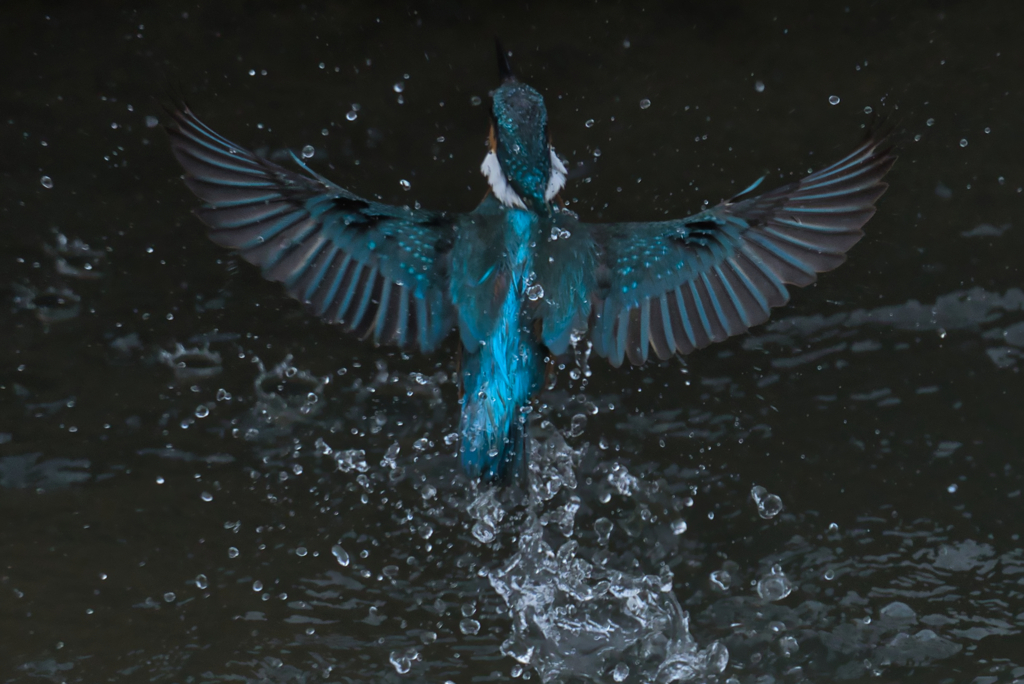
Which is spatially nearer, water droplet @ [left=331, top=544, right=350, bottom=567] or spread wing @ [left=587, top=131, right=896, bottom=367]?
spread wing @ [left=587, top=131, right=896, bottom=367]

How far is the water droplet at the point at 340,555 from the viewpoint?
2732 mm

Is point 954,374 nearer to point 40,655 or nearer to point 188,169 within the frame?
point 188,169

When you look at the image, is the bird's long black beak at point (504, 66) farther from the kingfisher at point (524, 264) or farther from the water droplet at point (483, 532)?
the water droplet at point (483, 532)

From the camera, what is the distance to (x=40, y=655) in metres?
2.59

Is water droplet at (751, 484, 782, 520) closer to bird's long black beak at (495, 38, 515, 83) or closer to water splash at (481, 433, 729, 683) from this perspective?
water splash at (481, 433, 729, 683)

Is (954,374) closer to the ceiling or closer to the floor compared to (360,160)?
closer to the floor

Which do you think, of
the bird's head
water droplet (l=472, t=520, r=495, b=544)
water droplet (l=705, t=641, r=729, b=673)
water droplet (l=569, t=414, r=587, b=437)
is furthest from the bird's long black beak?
water droplet (l=705, t=641, r=729, b=673)

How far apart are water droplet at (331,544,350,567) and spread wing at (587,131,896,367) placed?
0.91 meters

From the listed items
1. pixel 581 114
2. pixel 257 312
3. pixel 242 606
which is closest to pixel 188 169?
pixel 257 312

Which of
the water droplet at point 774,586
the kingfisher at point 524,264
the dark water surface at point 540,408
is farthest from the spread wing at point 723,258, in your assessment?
the water droplet at point 774,586

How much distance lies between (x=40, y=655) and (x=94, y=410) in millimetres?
623

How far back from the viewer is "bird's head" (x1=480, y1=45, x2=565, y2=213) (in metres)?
2.22

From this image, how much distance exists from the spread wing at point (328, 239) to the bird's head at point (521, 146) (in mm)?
184

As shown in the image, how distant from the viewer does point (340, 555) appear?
2734mm
